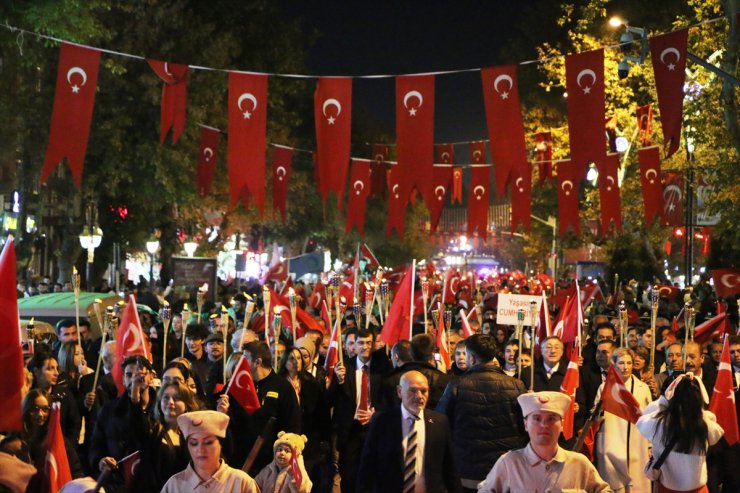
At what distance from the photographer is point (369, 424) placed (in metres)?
8.82

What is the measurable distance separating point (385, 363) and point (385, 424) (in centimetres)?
504

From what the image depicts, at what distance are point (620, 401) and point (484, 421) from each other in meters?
1.39

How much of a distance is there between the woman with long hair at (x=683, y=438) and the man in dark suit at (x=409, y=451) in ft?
5.21

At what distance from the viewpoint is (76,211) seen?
4078 cm

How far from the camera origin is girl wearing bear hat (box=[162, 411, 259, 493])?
6.14 meters

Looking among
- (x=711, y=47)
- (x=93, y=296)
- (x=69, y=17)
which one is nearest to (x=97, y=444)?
(x=93, y=296)

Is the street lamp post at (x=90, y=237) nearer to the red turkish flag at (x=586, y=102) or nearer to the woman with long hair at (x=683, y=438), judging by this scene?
the red turkish flag at (x=586, y=102)

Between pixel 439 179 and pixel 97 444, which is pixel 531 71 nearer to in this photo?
pixel 439 179

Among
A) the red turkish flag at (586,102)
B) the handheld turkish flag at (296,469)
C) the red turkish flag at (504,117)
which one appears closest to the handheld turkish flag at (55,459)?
the handheld turkish flag at (296,469)

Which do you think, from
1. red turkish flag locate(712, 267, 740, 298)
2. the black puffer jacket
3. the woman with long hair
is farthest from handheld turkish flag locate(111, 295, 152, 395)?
red turkish flag locate(712, 267, 740, 298)

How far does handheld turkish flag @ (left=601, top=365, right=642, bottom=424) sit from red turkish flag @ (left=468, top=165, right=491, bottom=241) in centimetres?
2122

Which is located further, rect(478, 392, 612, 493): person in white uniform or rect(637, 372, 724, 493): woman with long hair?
rect(637, 372, 724, 493): woman with long hair

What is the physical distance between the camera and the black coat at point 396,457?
305 inches

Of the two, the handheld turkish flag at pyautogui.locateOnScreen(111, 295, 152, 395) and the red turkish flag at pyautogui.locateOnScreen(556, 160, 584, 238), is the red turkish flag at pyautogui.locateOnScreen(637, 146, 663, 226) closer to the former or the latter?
the red turkish flag at pyautogui.locateOnScreen(556, 160, 584, 238)
